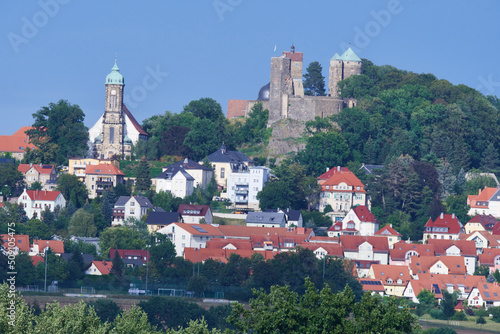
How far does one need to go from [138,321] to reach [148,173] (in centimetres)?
4661

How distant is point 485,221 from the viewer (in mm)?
91938

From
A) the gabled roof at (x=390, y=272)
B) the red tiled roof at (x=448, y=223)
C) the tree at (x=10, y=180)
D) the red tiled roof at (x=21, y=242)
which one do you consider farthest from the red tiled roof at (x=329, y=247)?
the tree at (x=10, y=180)

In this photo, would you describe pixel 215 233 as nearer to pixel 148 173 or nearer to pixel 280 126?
pixel 148 173

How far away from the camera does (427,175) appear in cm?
9488

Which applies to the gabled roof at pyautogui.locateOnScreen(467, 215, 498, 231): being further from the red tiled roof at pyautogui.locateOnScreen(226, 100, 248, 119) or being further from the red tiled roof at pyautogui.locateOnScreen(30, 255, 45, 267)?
the red tiled roof at pyautogui.locateOnScreen(30, 255, 45, 267)

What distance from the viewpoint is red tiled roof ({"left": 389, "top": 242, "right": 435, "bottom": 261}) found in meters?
86.0

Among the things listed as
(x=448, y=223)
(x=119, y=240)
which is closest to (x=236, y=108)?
(x=448, y=223)

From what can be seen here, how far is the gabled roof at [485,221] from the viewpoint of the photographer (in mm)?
91688

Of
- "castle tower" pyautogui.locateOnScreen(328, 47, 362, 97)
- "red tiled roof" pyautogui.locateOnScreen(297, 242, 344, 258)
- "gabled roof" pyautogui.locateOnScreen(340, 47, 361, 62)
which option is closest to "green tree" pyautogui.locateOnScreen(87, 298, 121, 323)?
"red tiled roof" pyautogui.locateOnScreen(297, 242, 344, 258)

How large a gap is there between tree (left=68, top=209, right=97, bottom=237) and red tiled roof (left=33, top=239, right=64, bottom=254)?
365cm

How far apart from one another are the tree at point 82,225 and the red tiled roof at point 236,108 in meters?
29.1

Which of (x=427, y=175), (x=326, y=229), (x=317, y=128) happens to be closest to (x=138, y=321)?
(x=326, y=229)

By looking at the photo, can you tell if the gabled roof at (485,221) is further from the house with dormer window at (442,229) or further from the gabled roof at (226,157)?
the gabled roof at (226,157)

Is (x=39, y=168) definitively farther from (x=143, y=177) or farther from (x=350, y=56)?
(x=350, y=56)
